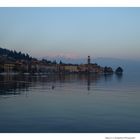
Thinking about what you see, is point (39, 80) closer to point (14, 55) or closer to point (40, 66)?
point (40, 66)

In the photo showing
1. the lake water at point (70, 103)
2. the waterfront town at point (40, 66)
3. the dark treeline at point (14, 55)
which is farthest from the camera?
the waterfront town at point (40, 66)

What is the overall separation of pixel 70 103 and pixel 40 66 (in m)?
0.48

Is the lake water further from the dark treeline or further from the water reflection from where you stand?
the dark treeline

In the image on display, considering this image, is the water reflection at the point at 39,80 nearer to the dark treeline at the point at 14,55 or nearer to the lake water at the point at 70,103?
the lake water at the point at 70,103

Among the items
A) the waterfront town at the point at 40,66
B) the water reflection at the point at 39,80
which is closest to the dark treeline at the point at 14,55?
the waterfront town at the point at 40,66

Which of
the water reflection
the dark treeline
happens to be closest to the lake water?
the water reflection

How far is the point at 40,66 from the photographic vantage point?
4.27m

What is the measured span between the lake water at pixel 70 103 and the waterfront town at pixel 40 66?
0.07 metres

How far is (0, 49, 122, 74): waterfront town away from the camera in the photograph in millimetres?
4191

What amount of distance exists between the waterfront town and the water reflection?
0.06 m

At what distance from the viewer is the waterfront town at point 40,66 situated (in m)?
4.19

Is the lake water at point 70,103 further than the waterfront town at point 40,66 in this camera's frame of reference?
No

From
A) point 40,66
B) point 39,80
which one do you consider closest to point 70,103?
point 39,80

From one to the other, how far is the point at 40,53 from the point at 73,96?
19.9 inches
